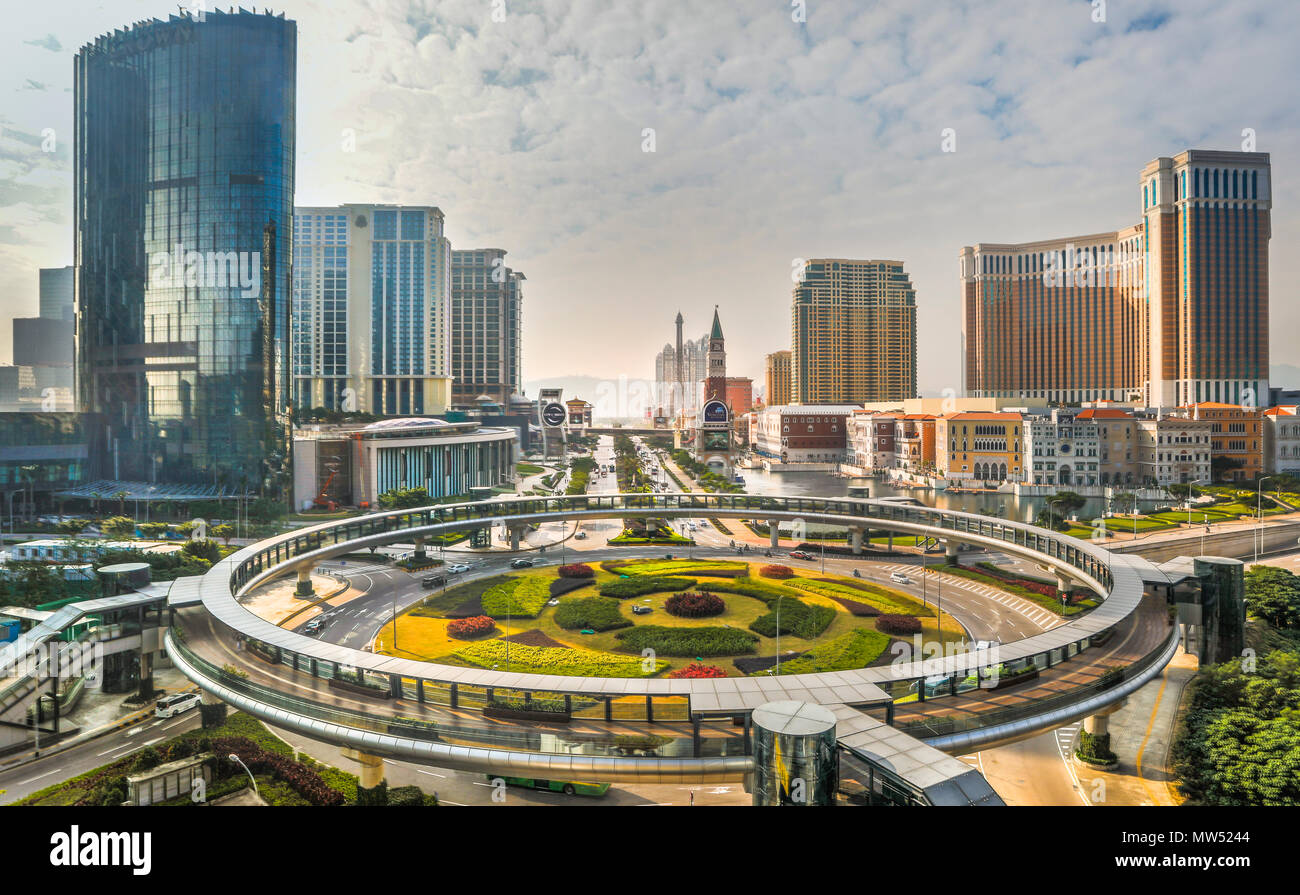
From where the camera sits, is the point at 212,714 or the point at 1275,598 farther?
the point at 1275,598

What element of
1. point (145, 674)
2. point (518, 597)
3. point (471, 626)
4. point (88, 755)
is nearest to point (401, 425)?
point (518, 597)

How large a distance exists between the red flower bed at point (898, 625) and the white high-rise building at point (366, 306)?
7690cm

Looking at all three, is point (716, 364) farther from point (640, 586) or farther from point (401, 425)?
point (640, 586)

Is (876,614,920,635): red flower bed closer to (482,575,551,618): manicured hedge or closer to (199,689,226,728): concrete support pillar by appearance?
(482,575,551,618): manicured hedge

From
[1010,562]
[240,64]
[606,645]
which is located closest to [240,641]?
[606,645]

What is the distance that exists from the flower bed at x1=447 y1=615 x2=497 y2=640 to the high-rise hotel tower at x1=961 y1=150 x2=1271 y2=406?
85200mm

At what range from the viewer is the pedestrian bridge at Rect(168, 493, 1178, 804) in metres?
11.0

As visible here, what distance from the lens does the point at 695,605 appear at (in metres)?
24.9

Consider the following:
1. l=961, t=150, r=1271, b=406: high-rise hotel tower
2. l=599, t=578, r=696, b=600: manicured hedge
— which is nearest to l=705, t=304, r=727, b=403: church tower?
l=961, t=150, r=1271, b=406: high-rise hotel tower

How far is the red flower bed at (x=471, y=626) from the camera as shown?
2302cm

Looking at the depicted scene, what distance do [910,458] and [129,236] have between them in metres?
72.8

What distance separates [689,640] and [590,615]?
4.23 metres
